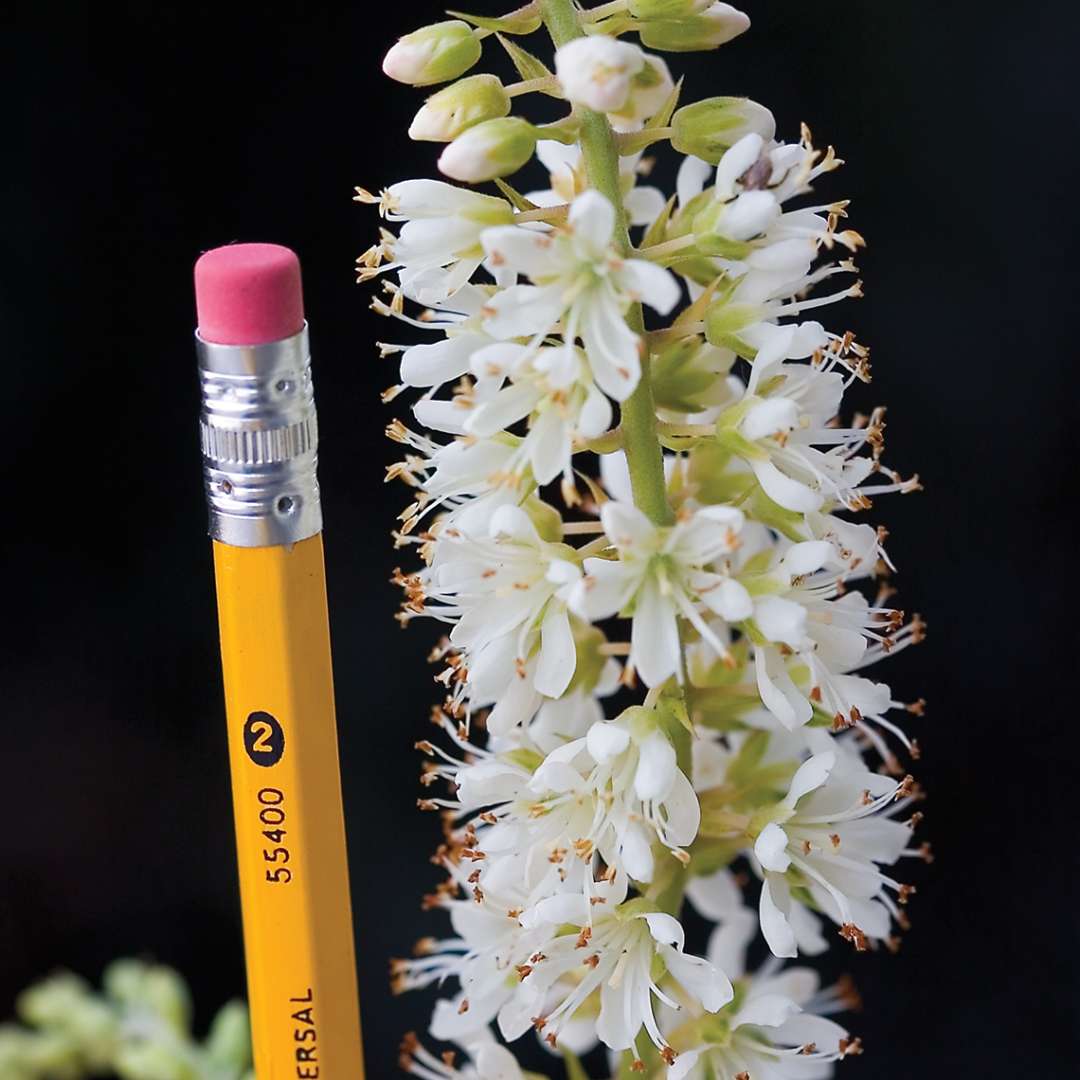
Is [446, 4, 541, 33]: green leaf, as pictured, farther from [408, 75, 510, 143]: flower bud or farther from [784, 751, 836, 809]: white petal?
[784, 751, 836, 809]: white petal

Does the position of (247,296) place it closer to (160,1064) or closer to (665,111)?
(665,111)

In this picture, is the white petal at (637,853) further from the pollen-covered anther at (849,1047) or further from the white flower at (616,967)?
the pollen-covered anther at (849,1047)

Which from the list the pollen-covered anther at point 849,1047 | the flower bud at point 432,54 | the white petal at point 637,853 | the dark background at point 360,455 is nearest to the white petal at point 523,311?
the flower bud at point 432,54

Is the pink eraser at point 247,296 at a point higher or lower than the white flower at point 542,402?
higher

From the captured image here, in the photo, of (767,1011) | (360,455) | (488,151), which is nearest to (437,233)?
(488,151)

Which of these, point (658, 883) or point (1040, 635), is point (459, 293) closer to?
point (658, 883)

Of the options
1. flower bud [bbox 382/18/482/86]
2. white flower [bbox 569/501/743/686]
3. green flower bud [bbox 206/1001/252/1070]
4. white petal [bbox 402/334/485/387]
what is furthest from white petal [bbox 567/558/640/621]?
green flower bud [bbox 206/1001/252/1070]
